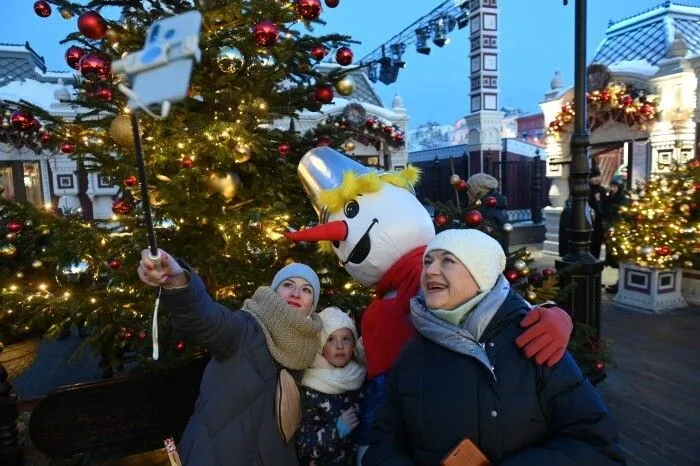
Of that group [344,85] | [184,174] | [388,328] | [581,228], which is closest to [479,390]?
[388,328]

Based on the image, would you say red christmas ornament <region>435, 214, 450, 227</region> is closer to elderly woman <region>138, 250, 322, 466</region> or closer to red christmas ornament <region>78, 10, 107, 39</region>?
elderly woman <region>138, 250, 322, 466</region>

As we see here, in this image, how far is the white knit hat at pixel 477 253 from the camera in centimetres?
166

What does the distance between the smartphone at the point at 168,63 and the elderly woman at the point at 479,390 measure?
1.15 meters

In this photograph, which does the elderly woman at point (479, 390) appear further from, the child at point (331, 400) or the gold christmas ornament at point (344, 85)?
the gold christmas ornament at point (344, 85)

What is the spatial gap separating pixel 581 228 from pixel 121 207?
154 inches

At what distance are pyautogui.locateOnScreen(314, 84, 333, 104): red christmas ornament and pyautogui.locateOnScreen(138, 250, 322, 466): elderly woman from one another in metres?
1.84

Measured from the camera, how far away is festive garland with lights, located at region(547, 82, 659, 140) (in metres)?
8.80

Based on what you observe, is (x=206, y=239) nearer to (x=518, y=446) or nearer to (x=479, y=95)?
(x=518, y=446)

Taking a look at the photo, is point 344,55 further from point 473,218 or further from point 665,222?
point 665,222

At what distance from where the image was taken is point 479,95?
1511cm

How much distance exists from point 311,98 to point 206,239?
1336 mm

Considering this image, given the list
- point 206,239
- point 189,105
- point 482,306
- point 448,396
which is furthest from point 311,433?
point 189,105

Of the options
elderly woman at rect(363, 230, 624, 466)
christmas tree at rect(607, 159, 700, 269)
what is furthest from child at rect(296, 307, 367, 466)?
christmas tree at rect(607, 159, 700, 269)

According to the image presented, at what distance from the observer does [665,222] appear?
21.4ft
